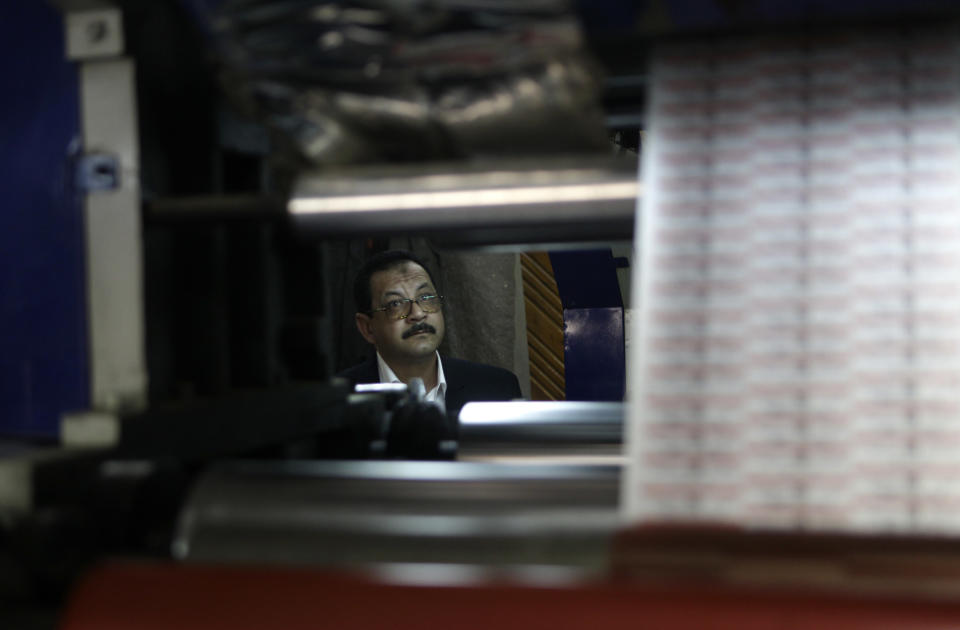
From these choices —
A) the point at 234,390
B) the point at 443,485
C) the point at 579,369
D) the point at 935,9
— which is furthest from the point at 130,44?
the point at 579,369

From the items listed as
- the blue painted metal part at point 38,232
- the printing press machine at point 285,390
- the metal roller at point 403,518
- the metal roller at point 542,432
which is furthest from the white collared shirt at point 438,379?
the metal roller at point 403,518

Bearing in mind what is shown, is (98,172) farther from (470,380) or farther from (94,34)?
(470,380)

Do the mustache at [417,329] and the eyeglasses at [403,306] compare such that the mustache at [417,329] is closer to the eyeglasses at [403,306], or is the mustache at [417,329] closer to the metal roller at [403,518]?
the eyeglasses at [403,306]

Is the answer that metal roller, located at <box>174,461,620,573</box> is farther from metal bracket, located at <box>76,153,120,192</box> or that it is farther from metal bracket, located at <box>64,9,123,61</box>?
metal bracket, located at <box>64,9,123,61</box>

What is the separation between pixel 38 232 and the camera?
829 millimetres

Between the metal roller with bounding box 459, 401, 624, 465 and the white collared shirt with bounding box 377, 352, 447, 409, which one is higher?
the metal roller with bounding box 459, 401, 624, 465

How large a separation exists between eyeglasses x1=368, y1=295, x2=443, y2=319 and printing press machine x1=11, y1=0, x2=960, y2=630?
6.66 ft

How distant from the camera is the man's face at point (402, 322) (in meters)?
3.01

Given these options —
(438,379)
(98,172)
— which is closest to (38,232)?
(98,172)

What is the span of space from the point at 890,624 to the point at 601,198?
0.39 m

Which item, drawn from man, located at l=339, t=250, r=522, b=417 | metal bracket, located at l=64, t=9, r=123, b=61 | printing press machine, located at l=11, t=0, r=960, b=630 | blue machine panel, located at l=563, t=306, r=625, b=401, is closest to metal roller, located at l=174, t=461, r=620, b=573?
printing press machine, located at l=11, t=0, r=960, b=630

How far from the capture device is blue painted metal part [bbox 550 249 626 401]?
2803mm

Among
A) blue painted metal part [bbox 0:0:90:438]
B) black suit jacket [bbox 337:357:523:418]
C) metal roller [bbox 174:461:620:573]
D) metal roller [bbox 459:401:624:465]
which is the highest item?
blue painted metal part [bbox 0:0:90:438]

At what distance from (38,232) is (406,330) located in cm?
225
